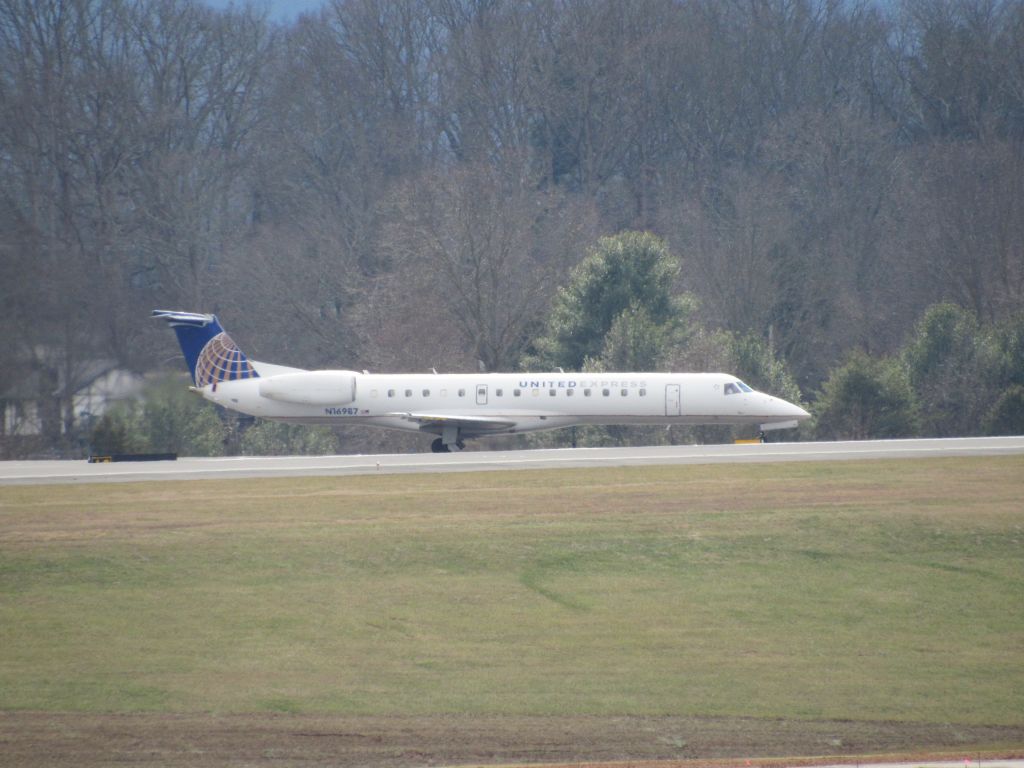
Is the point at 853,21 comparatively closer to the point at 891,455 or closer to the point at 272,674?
the point at 891,455

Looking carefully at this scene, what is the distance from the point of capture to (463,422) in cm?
3909

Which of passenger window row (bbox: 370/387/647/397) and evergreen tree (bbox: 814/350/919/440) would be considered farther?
evergreen tree (bbox: 814/350/919/440)

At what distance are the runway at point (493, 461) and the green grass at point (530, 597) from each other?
8.67ft

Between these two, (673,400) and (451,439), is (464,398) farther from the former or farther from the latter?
(673,400)

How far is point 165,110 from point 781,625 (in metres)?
65.1

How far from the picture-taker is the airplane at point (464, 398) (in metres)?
38.7

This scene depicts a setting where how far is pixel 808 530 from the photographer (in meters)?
23.7

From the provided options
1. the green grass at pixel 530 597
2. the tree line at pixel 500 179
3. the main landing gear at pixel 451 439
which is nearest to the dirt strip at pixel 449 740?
the green grass at pixel 530 597

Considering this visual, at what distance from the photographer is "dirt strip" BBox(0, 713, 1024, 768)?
562 inches

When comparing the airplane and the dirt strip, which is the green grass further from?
the airplane

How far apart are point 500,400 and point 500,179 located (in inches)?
1461

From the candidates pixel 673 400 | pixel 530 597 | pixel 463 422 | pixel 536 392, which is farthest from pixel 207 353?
pixel 530 597

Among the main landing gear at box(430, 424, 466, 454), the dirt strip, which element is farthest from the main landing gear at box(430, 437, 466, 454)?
the dirt strip

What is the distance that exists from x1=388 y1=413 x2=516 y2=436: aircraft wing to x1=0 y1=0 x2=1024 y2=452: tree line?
11302mm
